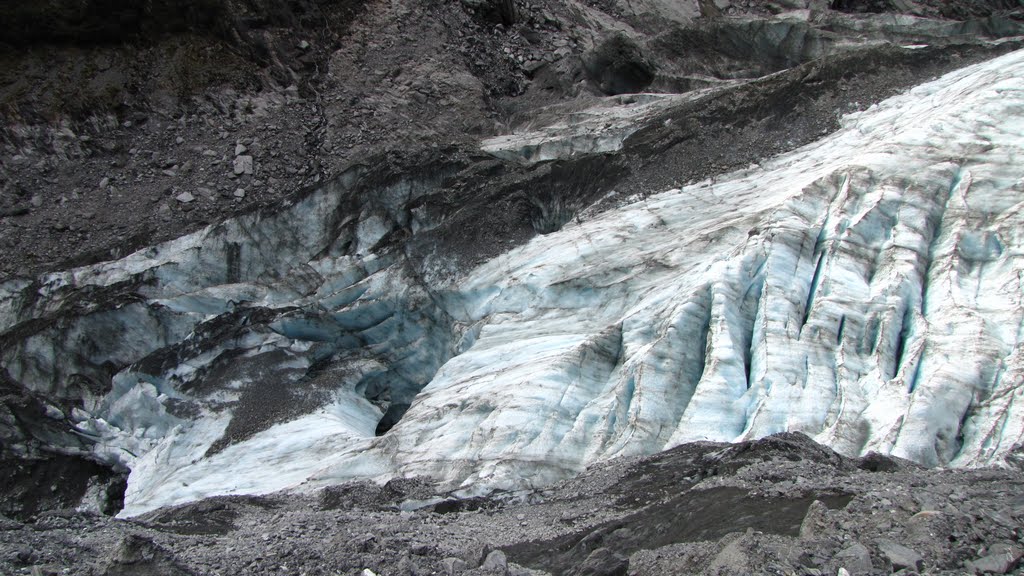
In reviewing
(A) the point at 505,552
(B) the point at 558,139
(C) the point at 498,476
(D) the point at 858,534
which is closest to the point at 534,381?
(C) the point at 498,476

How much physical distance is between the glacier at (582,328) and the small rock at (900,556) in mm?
4374

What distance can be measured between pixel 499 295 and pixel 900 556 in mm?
11858

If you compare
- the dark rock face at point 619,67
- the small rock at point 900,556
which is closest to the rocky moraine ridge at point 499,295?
the small rock at point 900,556

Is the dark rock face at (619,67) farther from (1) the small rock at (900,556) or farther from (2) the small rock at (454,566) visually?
(1) the small rock at (900,556)

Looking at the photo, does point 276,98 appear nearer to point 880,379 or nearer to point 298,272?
point 298,272

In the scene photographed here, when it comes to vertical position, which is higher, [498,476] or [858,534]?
[858,534]

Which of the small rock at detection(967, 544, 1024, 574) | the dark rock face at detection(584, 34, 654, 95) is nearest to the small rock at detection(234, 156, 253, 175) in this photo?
the dark rock face at detection(584, 34, 654, 95)

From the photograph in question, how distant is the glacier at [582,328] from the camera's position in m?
14.1

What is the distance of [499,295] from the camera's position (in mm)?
19078

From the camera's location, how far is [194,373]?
19.7 metres

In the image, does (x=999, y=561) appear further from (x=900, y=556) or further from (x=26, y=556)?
(x=26, y=556)

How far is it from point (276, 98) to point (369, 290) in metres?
10.0

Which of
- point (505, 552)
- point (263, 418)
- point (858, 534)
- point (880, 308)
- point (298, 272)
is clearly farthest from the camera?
point (298, 272)

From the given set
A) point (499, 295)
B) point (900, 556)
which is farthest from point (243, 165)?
point (900, 556)
